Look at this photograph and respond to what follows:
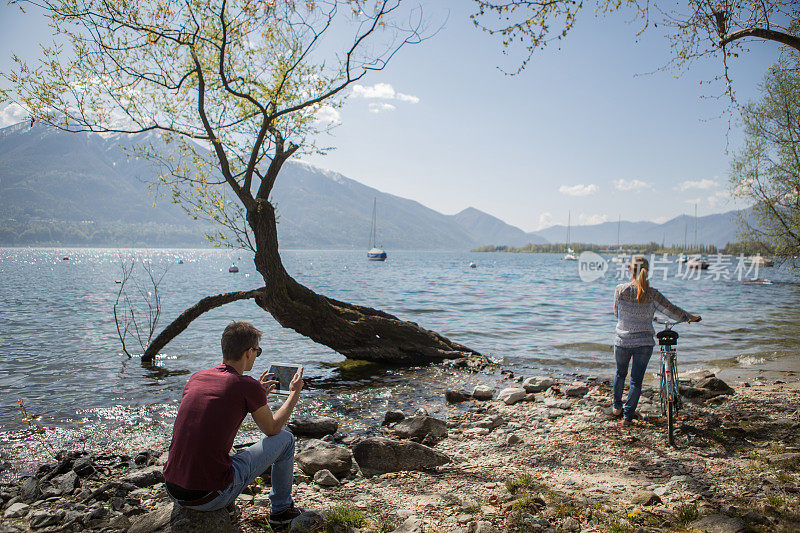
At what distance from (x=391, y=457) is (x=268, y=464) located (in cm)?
228

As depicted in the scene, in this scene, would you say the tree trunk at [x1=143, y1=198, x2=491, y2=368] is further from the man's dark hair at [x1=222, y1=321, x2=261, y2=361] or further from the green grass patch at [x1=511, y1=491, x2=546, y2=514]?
the green grass patch at [x1=511, y1=491, x2=546, y2=514]

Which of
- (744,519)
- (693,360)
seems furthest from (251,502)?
(693,360)

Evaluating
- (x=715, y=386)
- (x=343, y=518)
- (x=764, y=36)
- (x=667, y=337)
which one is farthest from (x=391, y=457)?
(x=764, y=36)

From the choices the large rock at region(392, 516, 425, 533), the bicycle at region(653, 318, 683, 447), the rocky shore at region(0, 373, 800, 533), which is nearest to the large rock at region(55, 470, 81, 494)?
the rocky shore at region(0, 373, 800, 533)

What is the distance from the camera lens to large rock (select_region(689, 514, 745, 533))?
4.18 meters

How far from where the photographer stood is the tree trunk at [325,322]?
46.2 feet

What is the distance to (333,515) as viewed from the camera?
4836 mm

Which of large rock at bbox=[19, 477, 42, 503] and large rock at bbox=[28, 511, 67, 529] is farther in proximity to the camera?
large rock at bbox=[19, 477, 42, 503]

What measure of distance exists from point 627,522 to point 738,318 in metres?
28.7

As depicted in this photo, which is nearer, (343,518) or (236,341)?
(236,341)

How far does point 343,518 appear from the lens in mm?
4777

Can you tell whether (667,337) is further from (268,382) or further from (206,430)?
(206,430)

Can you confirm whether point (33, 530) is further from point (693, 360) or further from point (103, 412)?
point (693, 360)

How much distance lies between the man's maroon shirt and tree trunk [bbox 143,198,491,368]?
33.0ft
